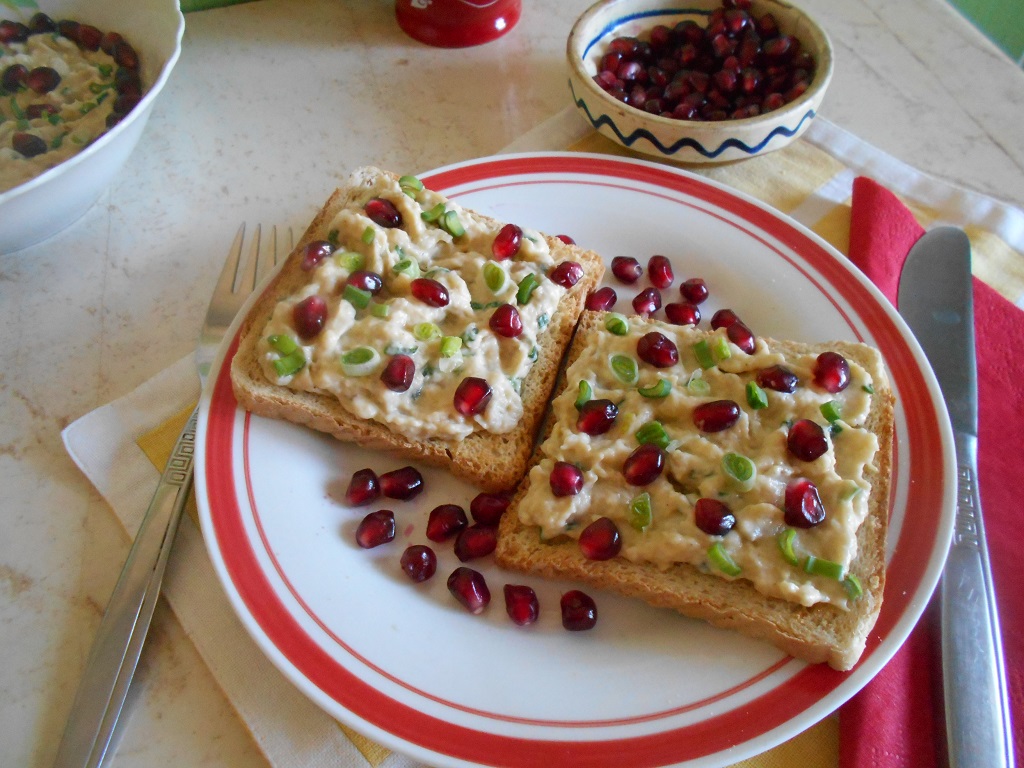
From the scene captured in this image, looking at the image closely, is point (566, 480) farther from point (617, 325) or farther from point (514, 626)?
point (617, 325)

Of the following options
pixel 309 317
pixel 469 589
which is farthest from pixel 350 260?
pixel 469 589

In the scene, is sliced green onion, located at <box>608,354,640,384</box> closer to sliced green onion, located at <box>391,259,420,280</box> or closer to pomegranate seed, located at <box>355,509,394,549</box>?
sliced green onion, located at <box>391,259,420,280</box>

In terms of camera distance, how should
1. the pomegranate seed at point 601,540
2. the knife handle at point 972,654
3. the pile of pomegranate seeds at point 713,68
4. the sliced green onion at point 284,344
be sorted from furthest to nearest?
the pile of pomegranate seeds at point 713,68, the sliced green onion at point 284,344, the pomegranate seed at point 601,540, the knife handle at point 972,654

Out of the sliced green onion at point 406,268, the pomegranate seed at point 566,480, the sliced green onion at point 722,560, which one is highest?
the sliced green onion at point 406,268

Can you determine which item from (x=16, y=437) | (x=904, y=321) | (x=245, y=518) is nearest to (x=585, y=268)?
(x=904, y=321)

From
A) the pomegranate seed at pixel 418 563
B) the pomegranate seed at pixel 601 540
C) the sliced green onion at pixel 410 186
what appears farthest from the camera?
the sliced green onion at pixel 410 186

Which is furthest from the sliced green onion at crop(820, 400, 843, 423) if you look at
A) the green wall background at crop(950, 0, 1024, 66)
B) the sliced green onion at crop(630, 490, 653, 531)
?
the green wall background at crop(950, 0, 1024, 66)

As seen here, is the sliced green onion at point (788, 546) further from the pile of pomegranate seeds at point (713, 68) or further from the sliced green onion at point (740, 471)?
the pile of pomegranate seeds at point (713, 68)

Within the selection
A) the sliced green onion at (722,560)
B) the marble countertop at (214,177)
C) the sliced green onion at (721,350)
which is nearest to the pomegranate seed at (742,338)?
the sliced green onion at (721,350)
